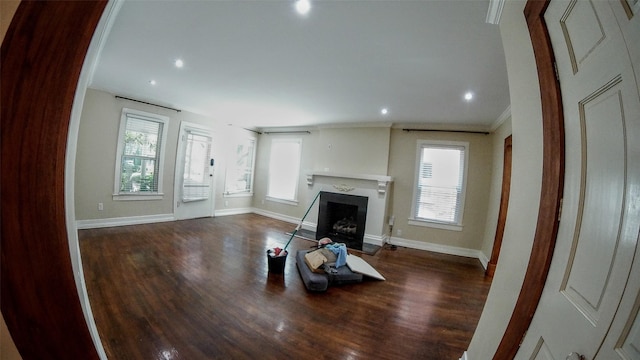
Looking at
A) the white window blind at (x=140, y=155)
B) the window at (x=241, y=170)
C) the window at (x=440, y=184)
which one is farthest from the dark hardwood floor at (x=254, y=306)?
the window at (x=241, y=170)

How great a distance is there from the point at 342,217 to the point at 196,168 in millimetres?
3522

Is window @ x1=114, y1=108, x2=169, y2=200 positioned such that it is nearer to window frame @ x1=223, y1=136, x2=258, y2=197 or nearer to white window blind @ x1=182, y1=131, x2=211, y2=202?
white window blind @ x1=182, y1=131, x2=211, y2=202

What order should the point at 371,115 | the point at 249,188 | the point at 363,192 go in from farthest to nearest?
the point at 249,188 < the point at 363,192 < the point at 371,115

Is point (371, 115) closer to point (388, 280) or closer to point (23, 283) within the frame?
point (388, 280)

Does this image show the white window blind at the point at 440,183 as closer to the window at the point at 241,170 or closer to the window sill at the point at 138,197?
the window at the point at 241,170

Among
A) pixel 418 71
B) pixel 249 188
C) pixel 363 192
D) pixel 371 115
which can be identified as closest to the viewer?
pixel 418 71

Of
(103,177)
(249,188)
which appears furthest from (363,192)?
(103,177)

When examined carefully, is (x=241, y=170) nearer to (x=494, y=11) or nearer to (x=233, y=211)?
(x=233, y=211)

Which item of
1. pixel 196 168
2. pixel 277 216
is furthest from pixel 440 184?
pixel 196 168

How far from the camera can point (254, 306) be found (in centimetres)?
197

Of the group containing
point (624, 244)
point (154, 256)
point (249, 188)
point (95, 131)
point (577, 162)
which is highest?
point (95, 131)

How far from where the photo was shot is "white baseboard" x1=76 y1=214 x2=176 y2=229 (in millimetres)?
3560

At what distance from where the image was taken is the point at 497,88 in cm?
238

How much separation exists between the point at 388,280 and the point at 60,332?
2.84 metres
